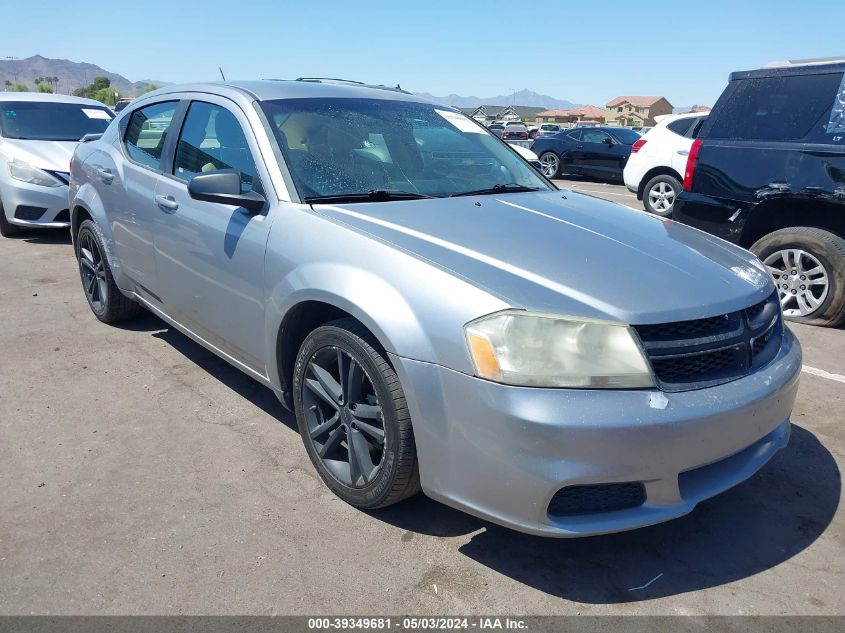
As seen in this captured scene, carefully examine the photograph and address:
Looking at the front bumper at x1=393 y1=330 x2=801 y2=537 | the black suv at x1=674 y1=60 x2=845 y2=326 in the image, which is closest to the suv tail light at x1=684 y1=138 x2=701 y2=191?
the black suv at x1=674 y1=60 x2=845 y2=326

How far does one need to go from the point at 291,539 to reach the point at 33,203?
21.5ft

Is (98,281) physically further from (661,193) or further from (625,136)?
(625,136)

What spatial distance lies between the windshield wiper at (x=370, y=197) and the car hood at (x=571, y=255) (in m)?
0.07

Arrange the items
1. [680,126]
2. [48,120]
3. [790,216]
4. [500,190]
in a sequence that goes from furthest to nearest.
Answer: [680,126] < [48,120] < [790,216] < [500,190]

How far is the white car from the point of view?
992cm

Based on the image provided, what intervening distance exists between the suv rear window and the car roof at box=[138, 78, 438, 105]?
2693 mm

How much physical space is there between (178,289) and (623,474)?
2.54 meters

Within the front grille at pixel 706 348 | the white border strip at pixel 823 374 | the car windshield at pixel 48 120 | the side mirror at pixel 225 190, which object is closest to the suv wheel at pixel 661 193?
the white border strip at pixel 823 374

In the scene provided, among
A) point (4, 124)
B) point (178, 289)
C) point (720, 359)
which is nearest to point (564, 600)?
point (720, 359)

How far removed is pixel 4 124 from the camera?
8148 millimetres

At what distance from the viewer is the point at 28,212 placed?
24.9 ft

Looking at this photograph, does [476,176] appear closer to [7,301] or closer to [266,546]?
[266,546]

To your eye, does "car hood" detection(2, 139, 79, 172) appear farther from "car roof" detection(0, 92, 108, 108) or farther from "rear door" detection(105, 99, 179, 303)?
"rear door" detection(105, 99, 179, 303)

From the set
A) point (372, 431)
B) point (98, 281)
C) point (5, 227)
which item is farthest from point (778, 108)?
point (5, 227)
